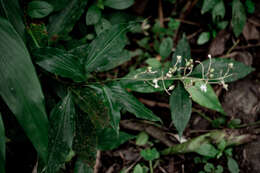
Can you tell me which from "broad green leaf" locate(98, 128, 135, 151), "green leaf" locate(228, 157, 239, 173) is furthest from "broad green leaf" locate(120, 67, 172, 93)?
"green leaf" locate(228, 157, 239, 173)

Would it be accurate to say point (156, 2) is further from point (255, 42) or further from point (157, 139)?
point (157, 139)

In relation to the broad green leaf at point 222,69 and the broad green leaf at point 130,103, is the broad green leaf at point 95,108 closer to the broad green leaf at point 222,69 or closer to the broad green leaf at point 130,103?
the broad green leaf at point 130,103

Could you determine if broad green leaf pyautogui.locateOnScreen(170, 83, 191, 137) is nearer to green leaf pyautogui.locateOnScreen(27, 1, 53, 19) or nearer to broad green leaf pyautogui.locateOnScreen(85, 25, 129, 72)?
broad green leaf pyautogui.locateOnScreen(85, 25, 129, 72)

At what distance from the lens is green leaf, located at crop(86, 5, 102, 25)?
1406mm

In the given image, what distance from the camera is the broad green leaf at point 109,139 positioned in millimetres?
1435

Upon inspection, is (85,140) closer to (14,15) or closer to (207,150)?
(14,15)

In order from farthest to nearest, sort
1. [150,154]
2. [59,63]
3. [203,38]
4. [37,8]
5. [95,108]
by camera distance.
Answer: [203,38] → [150,154] → [37,8] → [95,108] → [59,63]

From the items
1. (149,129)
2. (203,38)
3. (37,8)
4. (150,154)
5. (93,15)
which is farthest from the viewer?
(203,38)

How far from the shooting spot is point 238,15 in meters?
1.70

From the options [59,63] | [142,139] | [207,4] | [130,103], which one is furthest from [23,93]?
[207,4]

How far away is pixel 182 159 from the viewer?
161 centimetres

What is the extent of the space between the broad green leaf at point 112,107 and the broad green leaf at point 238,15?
133 cm

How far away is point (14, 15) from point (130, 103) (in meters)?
0.74

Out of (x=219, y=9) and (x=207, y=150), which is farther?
(x=219, y=9)
